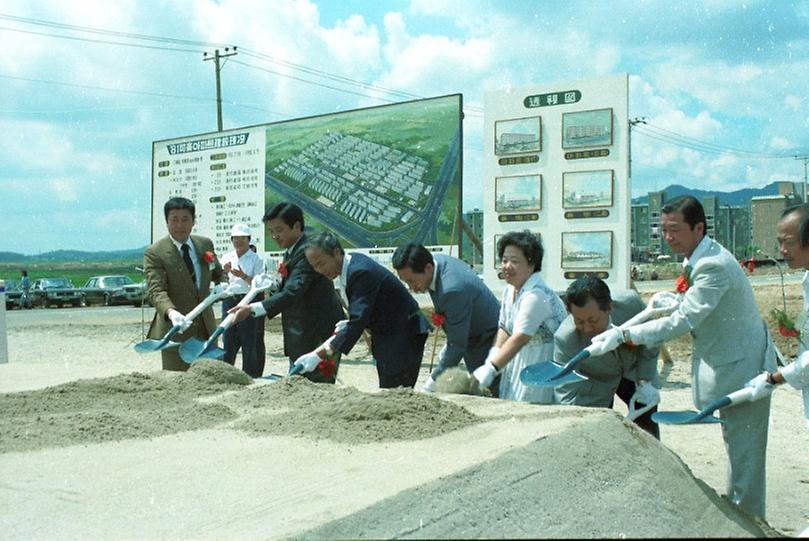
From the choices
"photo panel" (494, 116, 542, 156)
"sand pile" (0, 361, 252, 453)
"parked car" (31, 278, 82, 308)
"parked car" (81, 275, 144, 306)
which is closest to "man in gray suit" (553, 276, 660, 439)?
"sand pile" (0, 361, 252, 453)

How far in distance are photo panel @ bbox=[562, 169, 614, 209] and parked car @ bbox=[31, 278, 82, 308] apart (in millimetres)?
22600

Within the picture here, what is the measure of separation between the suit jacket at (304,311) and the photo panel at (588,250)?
2.30 metres

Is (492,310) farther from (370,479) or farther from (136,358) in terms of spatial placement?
(136,358)

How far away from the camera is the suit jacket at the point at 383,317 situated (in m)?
4.11

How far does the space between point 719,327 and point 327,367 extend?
1946mm

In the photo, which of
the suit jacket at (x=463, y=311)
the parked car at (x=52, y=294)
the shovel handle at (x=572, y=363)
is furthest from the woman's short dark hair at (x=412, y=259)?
the parked car at (x=52, y=294)

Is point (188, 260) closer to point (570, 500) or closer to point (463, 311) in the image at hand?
point (463, 311)

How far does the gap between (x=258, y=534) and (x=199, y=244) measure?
11.1ft

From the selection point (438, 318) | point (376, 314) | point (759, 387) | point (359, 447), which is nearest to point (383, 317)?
Result: point (376, 314)

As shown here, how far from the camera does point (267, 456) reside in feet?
8.46

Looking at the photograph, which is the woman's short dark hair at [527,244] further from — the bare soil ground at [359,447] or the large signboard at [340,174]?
the large signboard at [340,174]

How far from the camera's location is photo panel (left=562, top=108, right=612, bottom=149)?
6.16m

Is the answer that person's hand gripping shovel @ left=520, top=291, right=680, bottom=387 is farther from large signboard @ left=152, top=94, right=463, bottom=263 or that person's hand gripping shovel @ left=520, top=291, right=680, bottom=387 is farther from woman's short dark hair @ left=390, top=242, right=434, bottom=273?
large signboard @ left=152, top=94, right=463, bottom=263

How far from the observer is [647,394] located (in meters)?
3.60
